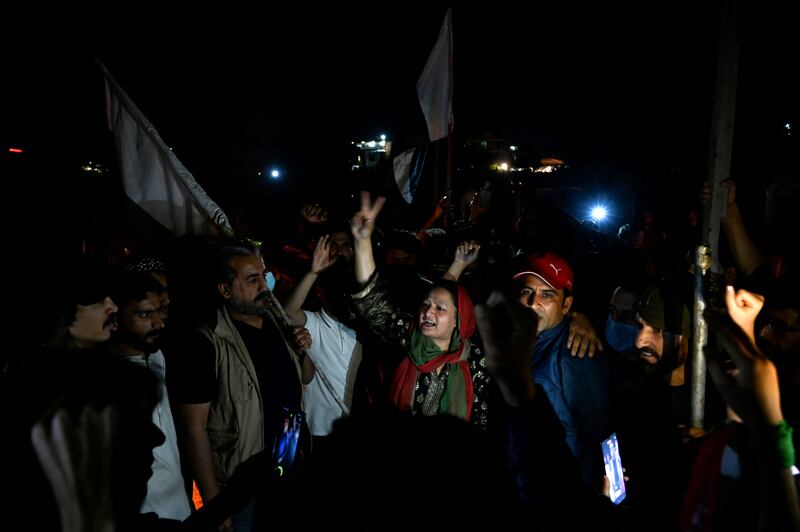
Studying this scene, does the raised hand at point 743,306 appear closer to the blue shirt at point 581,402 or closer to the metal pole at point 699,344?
the metal pole at point 699,344

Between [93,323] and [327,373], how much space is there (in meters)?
1.77

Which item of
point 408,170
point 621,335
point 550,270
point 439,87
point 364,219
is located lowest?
A: point 621,335

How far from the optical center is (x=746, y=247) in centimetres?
376

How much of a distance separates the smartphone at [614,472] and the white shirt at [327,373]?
2.03 m

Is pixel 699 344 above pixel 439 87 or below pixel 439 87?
below

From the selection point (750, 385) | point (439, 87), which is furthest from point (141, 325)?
point (439, 87)

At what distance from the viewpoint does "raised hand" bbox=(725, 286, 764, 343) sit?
1.50 m

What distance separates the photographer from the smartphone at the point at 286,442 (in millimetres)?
3064

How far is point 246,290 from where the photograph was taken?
335 centimetres

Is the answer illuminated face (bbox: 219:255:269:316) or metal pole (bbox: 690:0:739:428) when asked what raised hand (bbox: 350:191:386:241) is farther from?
metal pole (bbox: 690:0:739:428)

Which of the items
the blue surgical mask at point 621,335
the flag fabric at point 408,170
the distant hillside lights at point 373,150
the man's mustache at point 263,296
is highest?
the distant hillside lights at point 373,150

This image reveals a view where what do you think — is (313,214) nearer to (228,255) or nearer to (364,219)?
(364,219)

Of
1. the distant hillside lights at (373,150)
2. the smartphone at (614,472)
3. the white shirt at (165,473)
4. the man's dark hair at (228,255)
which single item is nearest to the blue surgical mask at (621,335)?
the smartphone at (614,472)

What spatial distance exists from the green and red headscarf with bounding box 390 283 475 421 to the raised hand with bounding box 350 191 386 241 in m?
0.87
